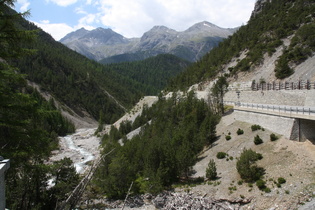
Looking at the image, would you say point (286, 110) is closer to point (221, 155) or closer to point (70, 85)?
point (221, 155)

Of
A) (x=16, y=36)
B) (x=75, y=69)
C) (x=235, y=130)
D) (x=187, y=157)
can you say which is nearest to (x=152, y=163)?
(x=187, y=157)

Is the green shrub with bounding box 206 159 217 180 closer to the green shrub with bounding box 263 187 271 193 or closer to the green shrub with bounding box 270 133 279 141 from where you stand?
the green shrub with bounding box 263 187 271 193

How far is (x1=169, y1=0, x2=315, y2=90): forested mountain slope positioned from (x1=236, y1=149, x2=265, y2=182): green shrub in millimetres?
34410

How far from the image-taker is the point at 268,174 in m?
23.3

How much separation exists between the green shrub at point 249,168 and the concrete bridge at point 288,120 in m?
4.93

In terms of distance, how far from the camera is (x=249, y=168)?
24.1m

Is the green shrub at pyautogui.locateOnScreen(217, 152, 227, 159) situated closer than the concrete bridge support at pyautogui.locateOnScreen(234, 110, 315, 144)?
No

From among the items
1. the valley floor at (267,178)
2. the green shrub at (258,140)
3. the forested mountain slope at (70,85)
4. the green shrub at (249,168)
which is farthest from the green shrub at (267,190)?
the forested mountain slope at (70,85)

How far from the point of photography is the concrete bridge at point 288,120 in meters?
24.9

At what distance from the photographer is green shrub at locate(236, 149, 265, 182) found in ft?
77.8

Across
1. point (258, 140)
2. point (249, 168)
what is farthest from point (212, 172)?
point (258, 140)

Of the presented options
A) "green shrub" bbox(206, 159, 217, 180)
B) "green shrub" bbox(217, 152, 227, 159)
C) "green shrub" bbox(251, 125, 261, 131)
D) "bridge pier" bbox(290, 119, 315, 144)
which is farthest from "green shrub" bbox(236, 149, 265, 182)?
"green shrub" bbox(251, 125, 261, 131)

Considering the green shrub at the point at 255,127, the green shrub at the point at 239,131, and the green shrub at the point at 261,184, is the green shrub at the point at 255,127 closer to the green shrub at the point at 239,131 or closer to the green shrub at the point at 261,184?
the green shrub at the point at 239,131

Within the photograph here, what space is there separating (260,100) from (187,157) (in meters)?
20.1
